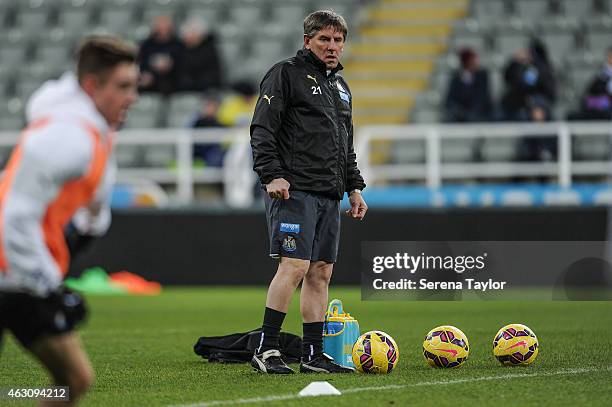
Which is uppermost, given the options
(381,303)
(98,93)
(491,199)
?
(98,93)

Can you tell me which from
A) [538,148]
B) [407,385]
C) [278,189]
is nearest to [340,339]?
[407,385]

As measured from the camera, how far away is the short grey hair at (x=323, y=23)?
7.81 m

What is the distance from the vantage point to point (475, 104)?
18234 millimetres

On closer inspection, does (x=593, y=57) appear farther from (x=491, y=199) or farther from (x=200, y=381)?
(x=200, y=381)

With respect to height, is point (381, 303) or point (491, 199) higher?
point (491, 199)

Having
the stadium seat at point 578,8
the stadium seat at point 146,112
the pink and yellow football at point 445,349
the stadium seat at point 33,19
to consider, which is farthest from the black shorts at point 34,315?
the stadium seat at point 33,19

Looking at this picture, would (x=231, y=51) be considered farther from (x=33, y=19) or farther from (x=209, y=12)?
(x=33, y=19)

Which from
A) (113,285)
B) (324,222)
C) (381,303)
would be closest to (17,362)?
(324,222)

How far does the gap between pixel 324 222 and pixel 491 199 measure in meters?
9.42

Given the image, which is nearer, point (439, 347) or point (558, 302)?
point (439, 347)

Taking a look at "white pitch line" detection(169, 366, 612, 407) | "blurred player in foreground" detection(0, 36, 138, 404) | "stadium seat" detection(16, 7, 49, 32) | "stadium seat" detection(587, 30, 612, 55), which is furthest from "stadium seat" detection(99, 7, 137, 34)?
"blurred player in foreground" detection(0, 36, 138, 404)

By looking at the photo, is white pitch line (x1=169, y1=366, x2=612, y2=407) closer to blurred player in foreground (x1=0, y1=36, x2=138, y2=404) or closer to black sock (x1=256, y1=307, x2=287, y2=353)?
black sock (x1=256, y1=307, x2=287, y2=353)

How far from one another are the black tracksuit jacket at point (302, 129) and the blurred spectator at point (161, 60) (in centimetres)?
1174

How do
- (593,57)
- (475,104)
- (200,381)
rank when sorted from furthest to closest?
(593,57) → (475,104) → (200,381)
